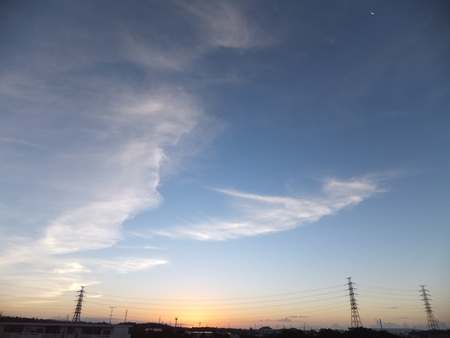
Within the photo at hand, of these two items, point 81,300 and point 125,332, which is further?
point 81,300

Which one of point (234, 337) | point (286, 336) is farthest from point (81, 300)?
point (286, 336)

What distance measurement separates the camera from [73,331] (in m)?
50.6

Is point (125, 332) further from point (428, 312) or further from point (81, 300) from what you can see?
point (428, 312)

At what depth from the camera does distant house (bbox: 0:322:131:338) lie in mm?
46644

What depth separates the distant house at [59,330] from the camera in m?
46.6

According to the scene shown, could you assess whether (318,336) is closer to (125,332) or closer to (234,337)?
(234,337)

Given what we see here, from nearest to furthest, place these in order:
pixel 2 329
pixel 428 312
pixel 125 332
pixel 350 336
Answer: pixel 2 329 → pixel 125 332 → pixel 350 336 → pixel 428 312

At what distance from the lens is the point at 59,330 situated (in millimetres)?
49656

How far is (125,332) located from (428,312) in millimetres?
82215

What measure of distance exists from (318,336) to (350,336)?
9.58 meters

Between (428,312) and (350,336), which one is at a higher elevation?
(428,312)

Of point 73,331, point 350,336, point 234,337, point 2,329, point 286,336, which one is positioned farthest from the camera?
point 234,337

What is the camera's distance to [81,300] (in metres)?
88.2

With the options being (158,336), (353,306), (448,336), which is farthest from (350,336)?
A: (158,336)
